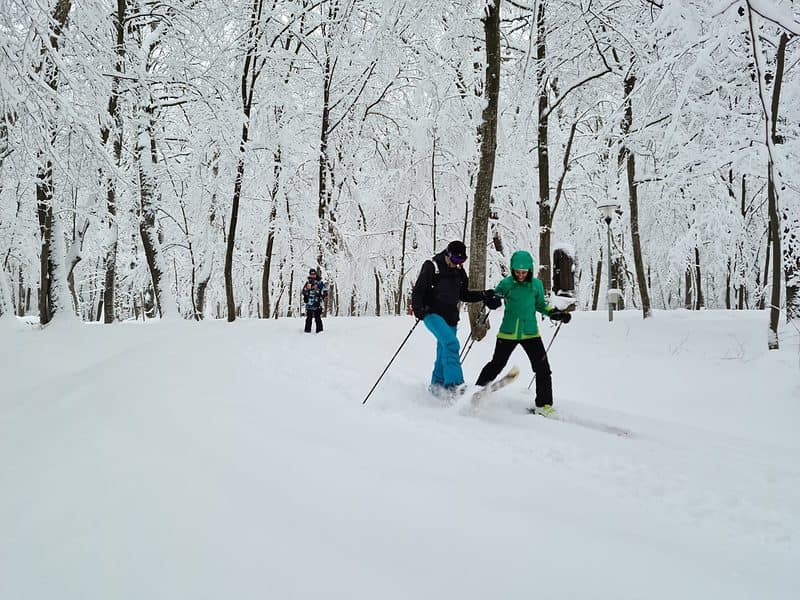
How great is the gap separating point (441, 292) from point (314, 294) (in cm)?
762

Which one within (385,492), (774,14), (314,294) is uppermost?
(774,14)

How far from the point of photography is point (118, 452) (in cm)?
345

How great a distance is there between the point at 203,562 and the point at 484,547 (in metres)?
1.27

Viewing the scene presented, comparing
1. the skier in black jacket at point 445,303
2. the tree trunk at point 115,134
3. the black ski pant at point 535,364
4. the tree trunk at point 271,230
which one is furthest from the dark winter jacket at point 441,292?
the tree trunk at point 271,230

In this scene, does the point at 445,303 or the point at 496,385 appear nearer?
the point at 496,385

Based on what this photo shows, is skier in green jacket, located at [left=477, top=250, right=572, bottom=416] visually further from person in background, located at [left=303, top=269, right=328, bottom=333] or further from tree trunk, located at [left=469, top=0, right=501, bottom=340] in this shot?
person in background, located at [left=303, top=269, right=328, bottom=333]

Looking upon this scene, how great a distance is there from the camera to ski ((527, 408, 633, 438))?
4.50m

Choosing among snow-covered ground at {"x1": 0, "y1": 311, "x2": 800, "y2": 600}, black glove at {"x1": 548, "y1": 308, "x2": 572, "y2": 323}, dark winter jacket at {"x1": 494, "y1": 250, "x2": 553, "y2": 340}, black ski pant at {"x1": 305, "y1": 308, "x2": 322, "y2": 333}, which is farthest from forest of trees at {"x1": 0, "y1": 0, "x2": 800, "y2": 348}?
black ski pant at {"x1": 305, "y1": 308, "x2": 322, "y2": 333}

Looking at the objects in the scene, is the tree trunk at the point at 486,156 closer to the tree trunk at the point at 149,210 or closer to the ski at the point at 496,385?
the ski at the point at 496,385

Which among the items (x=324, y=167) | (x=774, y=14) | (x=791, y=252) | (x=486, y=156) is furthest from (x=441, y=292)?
(x=324, y=167)

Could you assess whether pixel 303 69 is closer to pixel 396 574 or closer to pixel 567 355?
pixel 567 355

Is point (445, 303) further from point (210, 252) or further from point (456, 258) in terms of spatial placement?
point (210, 252)

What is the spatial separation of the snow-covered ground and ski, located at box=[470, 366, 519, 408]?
17 centimetres

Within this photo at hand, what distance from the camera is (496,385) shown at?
4.79m
